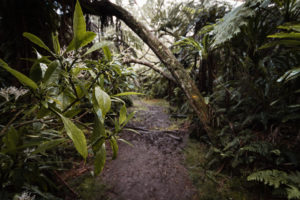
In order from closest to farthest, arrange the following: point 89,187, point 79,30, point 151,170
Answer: point 79,30 → point 89,187 → point 151,170

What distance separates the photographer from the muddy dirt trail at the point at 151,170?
5.36ft

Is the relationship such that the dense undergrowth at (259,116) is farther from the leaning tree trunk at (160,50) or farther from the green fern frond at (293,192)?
the leaning tree trunk at (160,50)

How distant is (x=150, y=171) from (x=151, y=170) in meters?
0.03

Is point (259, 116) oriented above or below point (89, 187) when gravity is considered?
above

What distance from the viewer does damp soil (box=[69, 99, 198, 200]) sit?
162 centimetres

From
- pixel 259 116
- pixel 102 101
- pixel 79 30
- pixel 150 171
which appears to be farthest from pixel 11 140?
pixel 259 116

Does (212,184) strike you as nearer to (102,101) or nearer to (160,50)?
(102,101)

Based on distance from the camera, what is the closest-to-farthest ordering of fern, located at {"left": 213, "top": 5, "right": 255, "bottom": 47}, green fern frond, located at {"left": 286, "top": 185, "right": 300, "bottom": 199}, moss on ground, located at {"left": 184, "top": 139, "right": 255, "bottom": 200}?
green fern frond, located at {"left": 286, "top": 185, "right": 300, "bottom": 199} < moss on ground, located at {"left": 184, "top": 139, "right": 255, "bottom": 200} < fern, located at {"left": 213, "top": 5, "right": 255, "bottom": 47}

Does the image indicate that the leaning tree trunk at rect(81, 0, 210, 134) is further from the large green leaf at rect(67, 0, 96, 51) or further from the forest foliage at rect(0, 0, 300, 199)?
the large green leaf at rect(67, 0, 96, 51)

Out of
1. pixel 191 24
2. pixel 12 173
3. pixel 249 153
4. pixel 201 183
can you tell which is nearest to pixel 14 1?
pixel 12 173

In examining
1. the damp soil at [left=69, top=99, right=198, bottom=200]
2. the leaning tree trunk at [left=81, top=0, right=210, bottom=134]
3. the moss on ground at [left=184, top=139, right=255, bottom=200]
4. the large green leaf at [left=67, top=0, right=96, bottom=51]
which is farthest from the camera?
the leaning tree trunk at [left=81, top=0, right=210, bottom=134]

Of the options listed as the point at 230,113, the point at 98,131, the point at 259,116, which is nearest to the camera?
the point at 98,131

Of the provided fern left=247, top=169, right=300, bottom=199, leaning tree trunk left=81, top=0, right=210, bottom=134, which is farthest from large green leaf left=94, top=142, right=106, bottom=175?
leaning tree trunk left=81, top=0, right=210, bottom=134

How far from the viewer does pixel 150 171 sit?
6.49 feet
